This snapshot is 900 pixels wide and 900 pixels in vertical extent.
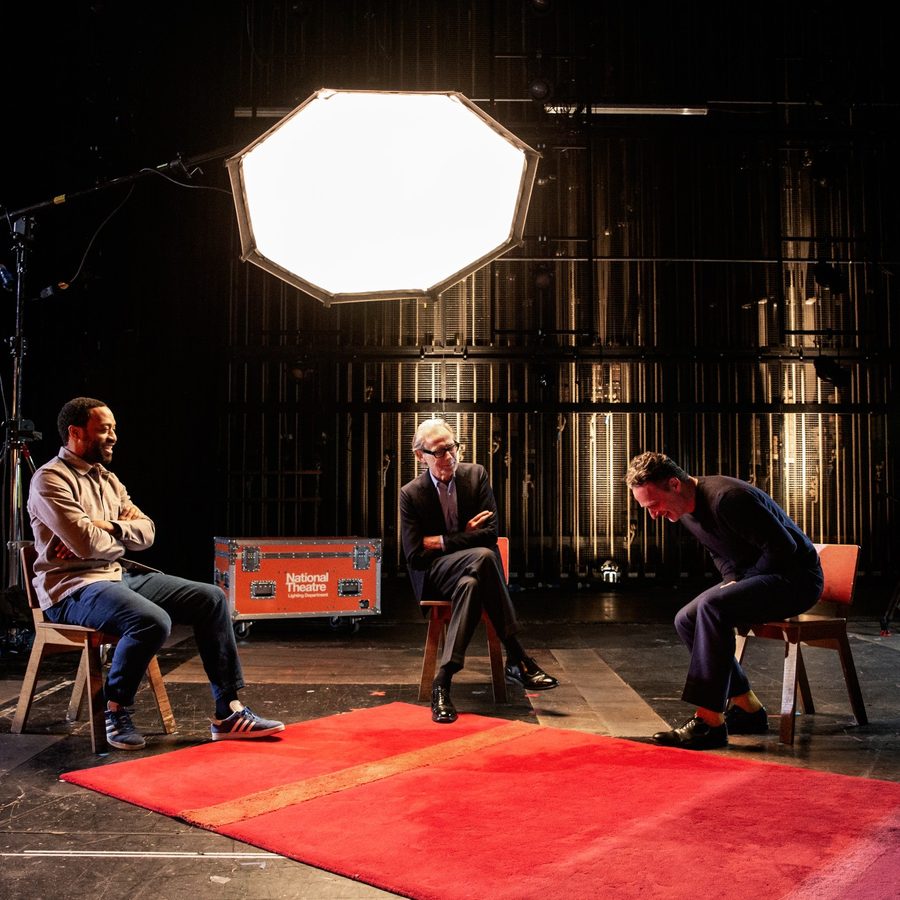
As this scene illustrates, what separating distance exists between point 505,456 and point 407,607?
1.82 meters

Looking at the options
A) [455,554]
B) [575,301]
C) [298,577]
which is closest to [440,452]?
[455,554]

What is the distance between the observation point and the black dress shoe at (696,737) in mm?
2887

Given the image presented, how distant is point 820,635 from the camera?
310cm

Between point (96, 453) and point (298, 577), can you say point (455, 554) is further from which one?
point (298, 577)

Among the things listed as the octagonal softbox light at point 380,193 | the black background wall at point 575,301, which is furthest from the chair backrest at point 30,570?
the black background wall at point 575,301

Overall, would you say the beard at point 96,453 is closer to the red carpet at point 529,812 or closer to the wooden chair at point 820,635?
the red carpet at point 529,812

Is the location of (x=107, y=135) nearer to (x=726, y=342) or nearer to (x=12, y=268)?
(x=12, y=268)

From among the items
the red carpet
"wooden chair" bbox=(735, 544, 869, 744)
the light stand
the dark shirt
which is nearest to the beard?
the red carpet

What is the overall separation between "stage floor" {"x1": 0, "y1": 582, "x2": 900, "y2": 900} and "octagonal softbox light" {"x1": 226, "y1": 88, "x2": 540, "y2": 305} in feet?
6.66

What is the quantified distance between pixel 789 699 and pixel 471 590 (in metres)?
1.28

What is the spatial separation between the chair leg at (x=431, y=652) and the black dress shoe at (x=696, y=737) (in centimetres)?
105

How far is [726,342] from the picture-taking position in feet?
26.7

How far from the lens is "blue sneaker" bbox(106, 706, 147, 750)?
290 centimetres

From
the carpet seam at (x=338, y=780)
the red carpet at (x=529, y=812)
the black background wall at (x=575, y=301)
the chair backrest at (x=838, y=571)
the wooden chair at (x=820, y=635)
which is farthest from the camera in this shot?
the black background wall at (x=575, y=301)
